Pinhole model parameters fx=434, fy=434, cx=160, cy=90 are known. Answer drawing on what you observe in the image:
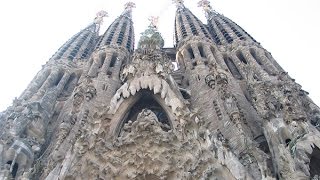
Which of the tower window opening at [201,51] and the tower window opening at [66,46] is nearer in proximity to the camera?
the tower window opening at [201,51]

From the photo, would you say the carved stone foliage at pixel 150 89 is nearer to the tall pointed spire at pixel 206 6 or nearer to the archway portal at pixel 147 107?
the archway portal at pixel 147 107

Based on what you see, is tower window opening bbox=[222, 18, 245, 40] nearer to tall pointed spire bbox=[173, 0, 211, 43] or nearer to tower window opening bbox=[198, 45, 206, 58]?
tall pointed spire bbox=[173, 0, 211, 43]

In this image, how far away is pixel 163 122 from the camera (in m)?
16.6

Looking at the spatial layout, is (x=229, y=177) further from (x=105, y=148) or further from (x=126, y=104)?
(x=126, y=104)

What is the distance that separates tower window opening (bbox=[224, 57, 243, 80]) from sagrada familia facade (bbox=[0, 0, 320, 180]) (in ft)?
0.20

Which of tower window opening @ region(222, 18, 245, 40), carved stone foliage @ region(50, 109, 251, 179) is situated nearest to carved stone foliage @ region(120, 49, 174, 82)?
carved stone foliage @ region(50, 109, 251, 179)

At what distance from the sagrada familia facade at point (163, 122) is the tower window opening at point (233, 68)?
0.20ft

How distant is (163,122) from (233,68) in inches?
304

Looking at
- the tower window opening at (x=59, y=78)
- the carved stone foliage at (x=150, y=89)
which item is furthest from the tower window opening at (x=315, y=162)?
the tower window opening at (x=59, y=78)

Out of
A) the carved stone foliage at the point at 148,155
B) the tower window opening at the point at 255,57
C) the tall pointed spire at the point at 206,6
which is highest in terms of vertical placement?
the tall pointed spire at the point at 206,6

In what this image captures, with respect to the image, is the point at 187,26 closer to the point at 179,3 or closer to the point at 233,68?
the point at 233,68

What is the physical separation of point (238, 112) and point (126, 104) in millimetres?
4110

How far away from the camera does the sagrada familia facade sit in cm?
1246

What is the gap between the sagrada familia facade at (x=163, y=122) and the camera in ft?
40.9
